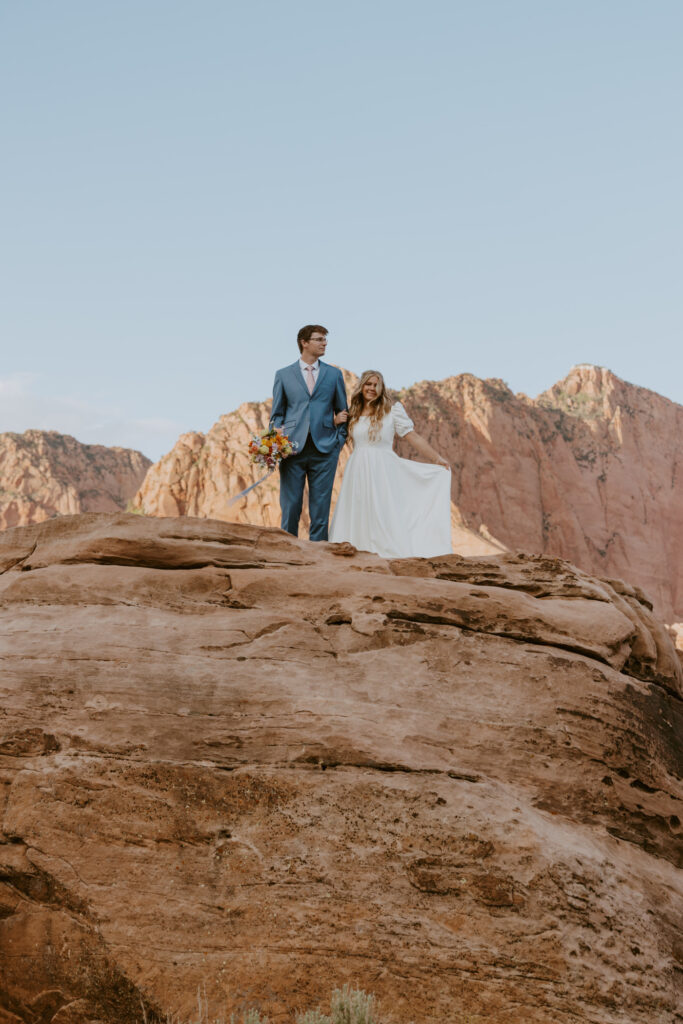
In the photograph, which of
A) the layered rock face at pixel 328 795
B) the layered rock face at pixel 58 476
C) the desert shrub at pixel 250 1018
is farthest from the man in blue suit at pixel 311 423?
the layered rock face at pixel 58 476

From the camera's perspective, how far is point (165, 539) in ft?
23.2

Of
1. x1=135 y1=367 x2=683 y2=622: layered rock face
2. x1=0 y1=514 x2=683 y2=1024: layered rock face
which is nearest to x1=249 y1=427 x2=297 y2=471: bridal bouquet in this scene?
x1=0 y1=514 x2=683 y2=1024: layered rock face

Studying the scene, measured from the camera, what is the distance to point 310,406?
8.99m

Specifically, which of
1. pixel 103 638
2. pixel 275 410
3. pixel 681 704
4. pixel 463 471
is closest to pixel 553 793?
pixel 681 704

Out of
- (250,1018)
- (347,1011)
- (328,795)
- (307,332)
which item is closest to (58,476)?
(307,332)

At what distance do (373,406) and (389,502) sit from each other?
3.20ft

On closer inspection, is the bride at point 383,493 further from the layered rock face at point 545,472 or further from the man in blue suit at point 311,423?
the layered rock face at point 545,472

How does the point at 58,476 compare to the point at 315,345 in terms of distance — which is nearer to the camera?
the point at 315,345

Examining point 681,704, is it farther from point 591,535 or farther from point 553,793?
point 591,535

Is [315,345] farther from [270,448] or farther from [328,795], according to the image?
[328,795]

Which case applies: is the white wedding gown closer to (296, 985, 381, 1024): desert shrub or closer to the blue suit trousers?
the blue suit trousers

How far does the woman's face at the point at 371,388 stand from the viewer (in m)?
9.02

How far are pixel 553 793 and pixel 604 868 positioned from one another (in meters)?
0.53

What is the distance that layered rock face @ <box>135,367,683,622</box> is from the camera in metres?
40.9
